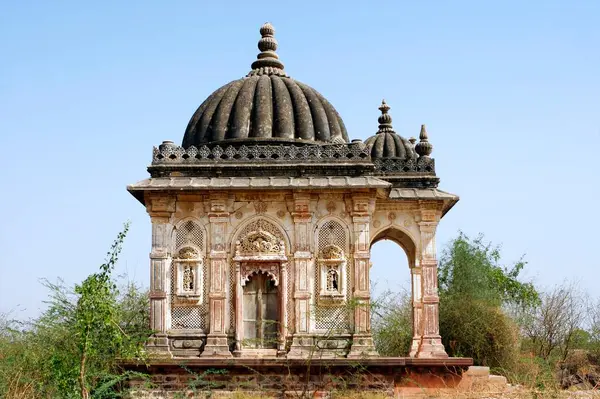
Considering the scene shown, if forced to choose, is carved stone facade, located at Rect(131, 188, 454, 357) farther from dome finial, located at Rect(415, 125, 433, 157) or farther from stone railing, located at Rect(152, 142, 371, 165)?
dome finial, located at Rect(415, 125, 433, 157)

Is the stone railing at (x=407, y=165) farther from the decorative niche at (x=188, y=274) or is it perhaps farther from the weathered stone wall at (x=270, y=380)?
the weathered stone wall at (x=270, y=380)

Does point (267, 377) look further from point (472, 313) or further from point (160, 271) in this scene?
point (472, 313)

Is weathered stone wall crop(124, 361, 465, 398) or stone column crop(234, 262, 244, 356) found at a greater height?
stone column crop(234, 262, 244, 356)

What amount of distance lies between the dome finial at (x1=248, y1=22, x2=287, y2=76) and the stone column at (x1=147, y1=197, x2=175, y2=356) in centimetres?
445

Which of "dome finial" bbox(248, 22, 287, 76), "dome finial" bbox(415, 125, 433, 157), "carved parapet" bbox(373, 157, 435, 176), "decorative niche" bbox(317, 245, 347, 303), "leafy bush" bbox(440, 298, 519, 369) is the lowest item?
"leafy bush" bbox(440, 298, 519, 369)

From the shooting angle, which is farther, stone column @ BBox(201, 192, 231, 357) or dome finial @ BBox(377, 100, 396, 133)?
dome finial @ BBox(377, 100, 396, 133)

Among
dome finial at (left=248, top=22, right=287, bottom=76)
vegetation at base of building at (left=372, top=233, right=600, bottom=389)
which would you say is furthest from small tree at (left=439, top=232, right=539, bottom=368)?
dome finial at (left=248, top=22, right=287, bottom=76)

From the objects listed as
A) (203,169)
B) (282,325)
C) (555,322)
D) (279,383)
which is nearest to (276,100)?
(203,169)

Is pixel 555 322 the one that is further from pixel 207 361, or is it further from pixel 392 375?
pixel 207 361

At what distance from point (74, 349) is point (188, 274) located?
10.1 ft

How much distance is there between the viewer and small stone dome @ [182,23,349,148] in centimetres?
1809

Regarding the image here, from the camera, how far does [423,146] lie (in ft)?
66.2

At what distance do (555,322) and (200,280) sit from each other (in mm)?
14386

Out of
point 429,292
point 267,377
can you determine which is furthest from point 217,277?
point 429,292
